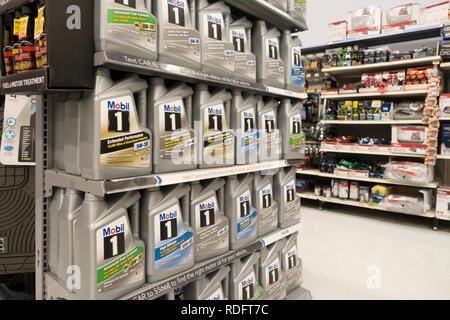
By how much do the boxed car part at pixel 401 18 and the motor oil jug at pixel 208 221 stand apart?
11.9 feet

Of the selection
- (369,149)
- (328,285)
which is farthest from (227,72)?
(369,149)

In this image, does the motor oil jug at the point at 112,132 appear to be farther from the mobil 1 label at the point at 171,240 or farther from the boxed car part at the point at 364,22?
the boxed car part at the point at 364,22

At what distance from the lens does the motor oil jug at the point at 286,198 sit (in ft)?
7.53

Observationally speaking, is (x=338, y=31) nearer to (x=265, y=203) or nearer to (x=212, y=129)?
(x=265, y=203)

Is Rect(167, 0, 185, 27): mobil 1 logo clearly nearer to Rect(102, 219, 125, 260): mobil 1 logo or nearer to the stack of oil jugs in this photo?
the stack of oil jugs

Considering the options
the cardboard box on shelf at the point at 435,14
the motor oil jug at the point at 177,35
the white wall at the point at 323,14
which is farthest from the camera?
the white wall at the point at 323,14

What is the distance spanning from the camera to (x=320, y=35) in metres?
5.70

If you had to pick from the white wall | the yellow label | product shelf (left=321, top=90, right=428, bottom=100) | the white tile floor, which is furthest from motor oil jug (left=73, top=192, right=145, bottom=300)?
the white wall

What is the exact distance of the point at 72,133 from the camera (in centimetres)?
137

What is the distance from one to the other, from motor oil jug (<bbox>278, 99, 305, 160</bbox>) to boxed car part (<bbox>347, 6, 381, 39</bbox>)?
274 cm

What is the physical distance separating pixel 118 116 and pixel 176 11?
56 cm

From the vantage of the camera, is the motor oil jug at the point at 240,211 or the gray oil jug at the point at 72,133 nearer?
the gray oil jug at the point at 72,133

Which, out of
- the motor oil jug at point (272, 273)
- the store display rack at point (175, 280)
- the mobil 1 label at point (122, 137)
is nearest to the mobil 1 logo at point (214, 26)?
the mobil 1 label at point (122, 137)

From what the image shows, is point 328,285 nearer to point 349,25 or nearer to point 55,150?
point 55,150
